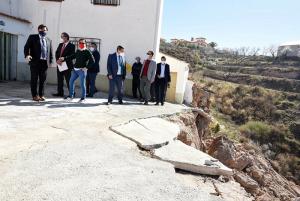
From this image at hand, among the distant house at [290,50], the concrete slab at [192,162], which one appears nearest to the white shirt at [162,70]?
the concrete slab at [192,162]

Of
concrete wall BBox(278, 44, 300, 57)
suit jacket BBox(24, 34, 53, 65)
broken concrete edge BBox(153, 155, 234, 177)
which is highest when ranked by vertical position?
concrete wall BBox(278, 44, 300, 57)

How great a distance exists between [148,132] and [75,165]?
8.25 feet

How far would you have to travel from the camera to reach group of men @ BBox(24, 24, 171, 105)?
8578 mm

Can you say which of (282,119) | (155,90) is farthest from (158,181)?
(282,119)

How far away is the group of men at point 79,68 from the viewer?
338 inches

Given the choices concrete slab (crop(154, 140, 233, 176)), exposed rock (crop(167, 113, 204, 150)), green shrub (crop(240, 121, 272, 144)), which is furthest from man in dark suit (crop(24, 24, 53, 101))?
green shrub (crop(240, 121, 272, 144))

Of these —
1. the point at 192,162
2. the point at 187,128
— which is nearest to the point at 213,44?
the point at 187,128

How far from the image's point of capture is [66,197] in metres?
3.74

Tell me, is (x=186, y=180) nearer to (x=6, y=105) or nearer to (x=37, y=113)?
(x=37, y=113)

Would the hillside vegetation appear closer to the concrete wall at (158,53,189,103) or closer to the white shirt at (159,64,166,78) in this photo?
the concrete wall at (158,53,189,103)

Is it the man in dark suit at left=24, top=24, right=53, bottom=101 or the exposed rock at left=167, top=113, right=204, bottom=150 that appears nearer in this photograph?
the man in dark suit at left=24, top=24, right=53, bottom=101

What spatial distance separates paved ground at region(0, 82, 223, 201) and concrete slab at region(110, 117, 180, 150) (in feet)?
0.73

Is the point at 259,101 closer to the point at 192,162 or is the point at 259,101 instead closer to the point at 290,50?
the point at 290,50

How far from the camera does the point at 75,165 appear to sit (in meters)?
4.66
